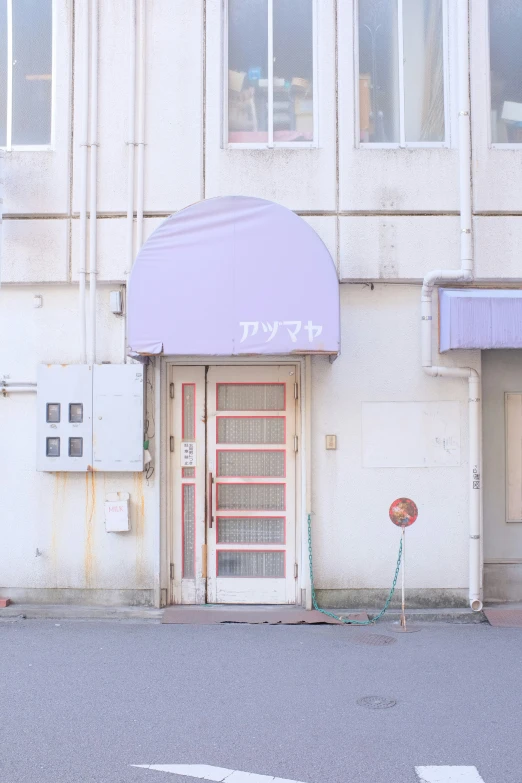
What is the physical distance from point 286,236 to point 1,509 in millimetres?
4446

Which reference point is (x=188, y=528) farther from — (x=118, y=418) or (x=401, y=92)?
(x=401, y=92)

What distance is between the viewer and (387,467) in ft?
30.7

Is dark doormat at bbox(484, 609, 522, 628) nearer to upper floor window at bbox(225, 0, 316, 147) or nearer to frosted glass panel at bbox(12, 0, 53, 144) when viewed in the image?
upper floor window at bbox(225, 0, 316, 147)

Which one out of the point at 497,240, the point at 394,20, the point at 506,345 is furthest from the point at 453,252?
the point at 394,20

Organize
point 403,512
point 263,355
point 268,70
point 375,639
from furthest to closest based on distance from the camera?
point 268,70 < point 263,355 < point 403,512 < point 375,639

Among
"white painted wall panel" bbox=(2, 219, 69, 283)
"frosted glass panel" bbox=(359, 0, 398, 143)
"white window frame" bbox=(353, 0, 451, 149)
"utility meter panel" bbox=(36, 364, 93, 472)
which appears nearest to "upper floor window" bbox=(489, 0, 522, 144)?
"white window frame" bbox=(353, 0, 451, 149)

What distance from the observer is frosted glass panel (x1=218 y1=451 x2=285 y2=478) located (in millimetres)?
9578

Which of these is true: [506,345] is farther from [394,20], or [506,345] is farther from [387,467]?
[394,20]

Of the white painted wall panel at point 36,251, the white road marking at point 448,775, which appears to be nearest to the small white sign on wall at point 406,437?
the white painted wall panel at point 36,251

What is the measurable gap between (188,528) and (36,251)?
3605 mm

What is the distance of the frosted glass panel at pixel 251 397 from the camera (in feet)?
31.5

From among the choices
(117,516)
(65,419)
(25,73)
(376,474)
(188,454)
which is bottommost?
(117,516)

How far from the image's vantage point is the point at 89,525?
9.38 m

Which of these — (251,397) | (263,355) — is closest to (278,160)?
(263,355)
